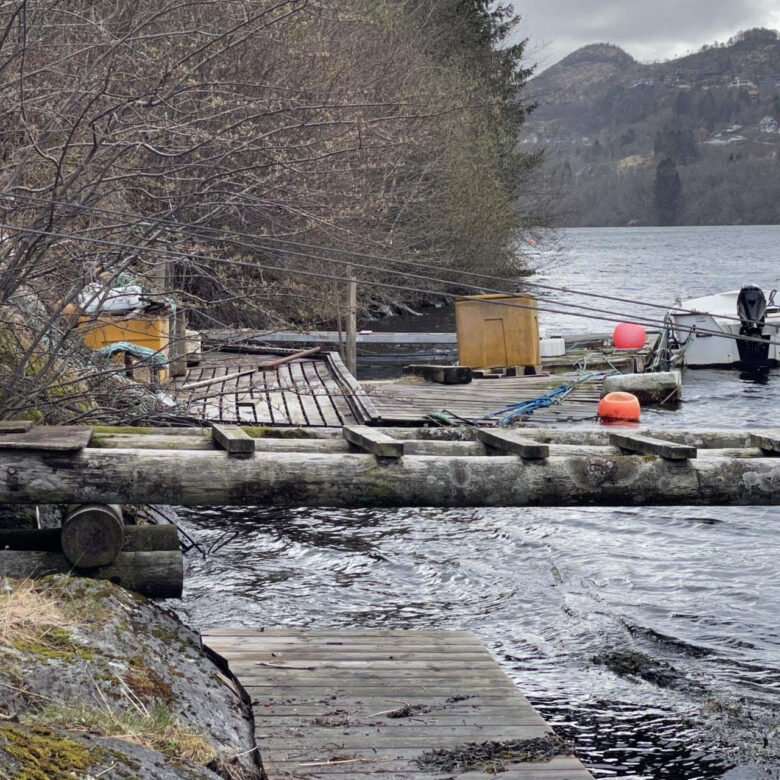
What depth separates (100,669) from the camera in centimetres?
516

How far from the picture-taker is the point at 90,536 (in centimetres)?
659

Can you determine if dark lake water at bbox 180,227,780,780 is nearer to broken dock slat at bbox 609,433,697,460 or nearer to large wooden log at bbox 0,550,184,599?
broken dock slat at bbox 609,433,697,460

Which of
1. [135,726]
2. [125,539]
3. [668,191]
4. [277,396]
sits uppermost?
[668,191]

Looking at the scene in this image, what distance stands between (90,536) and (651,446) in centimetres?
343

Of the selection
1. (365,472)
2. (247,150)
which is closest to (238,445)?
(365,472)

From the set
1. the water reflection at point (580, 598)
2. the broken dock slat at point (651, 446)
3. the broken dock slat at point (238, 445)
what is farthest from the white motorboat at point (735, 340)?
the broken dock slat at point (238, 445)

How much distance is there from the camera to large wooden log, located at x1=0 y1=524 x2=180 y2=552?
6809 millimetres

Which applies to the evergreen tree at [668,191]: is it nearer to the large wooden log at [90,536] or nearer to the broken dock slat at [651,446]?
the broken dock slat at [651,446]

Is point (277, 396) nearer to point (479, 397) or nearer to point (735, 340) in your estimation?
point (479, 397)

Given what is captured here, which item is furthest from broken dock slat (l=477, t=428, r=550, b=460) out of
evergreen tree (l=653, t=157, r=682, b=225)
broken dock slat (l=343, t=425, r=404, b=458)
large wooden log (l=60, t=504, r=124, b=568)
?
evergreen tree (l=653, t=157, r=682, b=225)

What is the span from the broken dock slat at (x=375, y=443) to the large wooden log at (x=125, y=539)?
1.25m

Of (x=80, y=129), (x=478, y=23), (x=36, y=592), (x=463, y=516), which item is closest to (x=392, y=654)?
(x=36, y=592)

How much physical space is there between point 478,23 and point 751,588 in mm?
38497

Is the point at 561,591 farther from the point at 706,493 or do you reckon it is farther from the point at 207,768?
the point at 207,768
